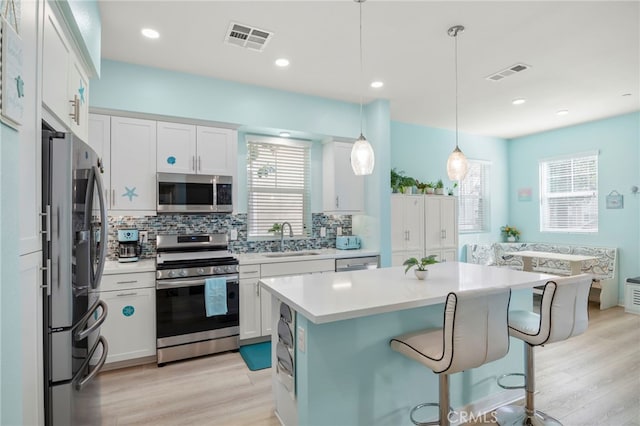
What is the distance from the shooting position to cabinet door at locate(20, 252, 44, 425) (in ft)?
4.18

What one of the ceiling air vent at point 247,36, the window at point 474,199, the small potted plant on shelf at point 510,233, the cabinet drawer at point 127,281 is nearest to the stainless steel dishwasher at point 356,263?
the cabinet drawer at point 127,281

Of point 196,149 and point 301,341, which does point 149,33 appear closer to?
point 196,149

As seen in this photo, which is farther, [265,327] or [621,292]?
[621,292]

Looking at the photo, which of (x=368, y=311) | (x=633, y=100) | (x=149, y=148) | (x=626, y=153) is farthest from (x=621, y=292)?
(x=149, y=148)

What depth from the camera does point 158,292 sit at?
3098 millimetres

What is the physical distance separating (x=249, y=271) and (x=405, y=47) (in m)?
2.64

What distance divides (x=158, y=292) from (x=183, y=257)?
44 centimetres

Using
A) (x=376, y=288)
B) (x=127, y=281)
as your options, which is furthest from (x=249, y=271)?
(x=376, y=288)

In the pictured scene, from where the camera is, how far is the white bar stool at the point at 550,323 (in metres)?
1.92

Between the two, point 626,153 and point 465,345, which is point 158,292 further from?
point 626,153

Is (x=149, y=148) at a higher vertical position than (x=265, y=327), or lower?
higher

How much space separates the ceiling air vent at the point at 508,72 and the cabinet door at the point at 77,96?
12.3 ft

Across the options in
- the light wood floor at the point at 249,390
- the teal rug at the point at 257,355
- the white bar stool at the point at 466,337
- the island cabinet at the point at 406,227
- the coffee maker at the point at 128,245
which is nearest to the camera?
the white bar stool at the point at 466,337

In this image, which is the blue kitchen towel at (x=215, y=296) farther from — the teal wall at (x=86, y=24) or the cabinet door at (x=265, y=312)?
the teal wall at (x=86, y=24)
